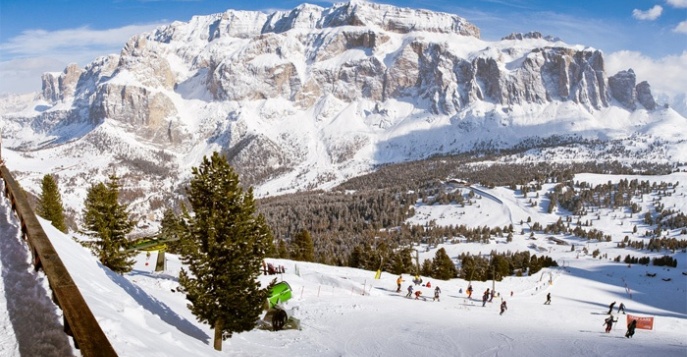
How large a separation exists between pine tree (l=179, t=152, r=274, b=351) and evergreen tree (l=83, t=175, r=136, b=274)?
18468 millimetres

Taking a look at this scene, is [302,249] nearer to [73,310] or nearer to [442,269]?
[442,269]

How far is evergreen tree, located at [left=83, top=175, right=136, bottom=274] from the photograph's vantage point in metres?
34.2

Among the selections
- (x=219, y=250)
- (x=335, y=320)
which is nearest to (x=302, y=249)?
(x=335, y=320)

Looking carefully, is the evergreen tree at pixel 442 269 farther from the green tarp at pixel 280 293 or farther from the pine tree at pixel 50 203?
the pine tree at pixel 50 203

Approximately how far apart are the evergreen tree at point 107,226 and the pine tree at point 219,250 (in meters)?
18.5

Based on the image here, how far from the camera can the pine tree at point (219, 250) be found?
60.0 ft

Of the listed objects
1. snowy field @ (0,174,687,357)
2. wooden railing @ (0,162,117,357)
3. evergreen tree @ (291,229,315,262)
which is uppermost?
wooden railing @ (0,162,117,357)

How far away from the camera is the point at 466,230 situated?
19812 cm

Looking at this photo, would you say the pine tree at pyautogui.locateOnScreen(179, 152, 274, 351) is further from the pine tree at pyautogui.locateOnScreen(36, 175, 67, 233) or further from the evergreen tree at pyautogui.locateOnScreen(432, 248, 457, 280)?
the evergreen tree at pyautogui.locateOnScreen(432, 248, 457, 280)

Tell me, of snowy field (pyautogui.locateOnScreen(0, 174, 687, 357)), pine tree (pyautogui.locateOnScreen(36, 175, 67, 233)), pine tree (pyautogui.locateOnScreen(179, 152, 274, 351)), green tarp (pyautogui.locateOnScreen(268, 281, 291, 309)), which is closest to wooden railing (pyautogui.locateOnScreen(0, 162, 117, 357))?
snowy field (pyautogui.locateOnScreen(0, 174, 687, 357))

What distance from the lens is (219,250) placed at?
727 inches

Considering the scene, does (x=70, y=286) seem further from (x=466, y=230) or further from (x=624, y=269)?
(x=466, y=230)

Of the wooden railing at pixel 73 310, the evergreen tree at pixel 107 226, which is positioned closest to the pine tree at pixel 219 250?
the wooden railing at pixel 73 310

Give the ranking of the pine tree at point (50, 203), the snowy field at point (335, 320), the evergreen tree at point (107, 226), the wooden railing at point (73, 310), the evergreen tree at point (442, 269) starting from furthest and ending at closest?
the evergreen tree at point (442, 269)
the pine tree at point (50, 203)
the evergreen tree at point (107, 226)
the snowy field at point (335, 320)
the wooden railing at point (73, 310)
